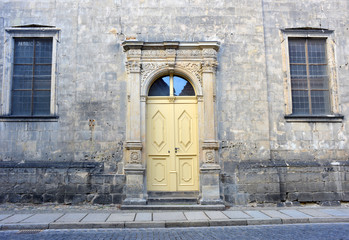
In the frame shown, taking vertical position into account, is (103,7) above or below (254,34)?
above

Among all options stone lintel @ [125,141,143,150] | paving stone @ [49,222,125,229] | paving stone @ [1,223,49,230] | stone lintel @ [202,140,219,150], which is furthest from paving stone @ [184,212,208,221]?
paving stone @ [1,223,49,230]

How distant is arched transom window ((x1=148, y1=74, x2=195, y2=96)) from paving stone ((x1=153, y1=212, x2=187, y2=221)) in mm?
3505

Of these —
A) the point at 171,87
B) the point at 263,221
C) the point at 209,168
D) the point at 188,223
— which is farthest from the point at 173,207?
the point at 171,87

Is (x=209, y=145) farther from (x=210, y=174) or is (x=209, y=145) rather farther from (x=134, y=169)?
(x=134, y=169)

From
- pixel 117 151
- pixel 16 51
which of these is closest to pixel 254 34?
pixel 117 151

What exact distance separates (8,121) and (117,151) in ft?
11.1

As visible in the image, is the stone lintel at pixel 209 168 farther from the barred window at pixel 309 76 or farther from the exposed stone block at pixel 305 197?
the barred window at pixel 309 76

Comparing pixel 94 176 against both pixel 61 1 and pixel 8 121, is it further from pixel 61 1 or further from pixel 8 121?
pixel 61 1

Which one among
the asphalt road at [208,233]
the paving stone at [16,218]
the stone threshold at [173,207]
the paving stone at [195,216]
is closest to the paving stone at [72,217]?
the asphalt road at [208,233]

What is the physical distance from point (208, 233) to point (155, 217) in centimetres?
156

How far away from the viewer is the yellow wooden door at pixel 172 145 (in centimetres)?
866

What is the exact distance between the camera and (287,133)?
9.03m

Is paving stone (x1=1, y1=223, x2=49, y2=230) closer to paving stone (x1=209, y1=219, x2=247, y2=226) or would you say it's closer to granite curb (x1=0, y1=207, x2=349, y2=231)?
granite curb (x1=0, y1=207, x2=349, y2=231)

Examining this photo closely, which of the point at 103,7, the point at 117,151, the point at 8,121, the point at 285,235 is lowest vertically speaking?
the point at 285,235
